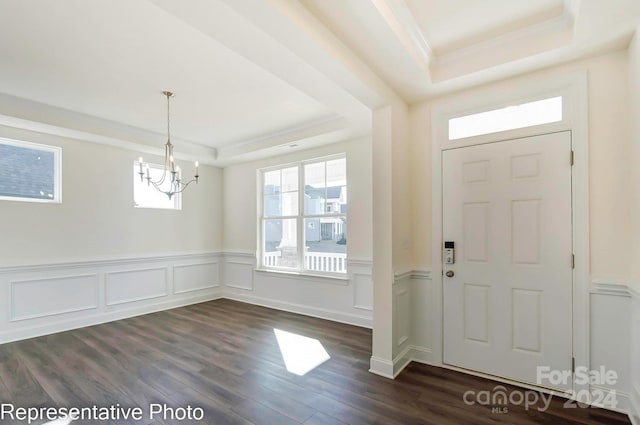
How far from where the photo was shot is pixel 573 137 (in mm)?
2375

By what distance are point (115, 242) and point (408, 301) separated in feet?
14.0

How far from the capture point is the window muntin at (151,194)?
489 cm

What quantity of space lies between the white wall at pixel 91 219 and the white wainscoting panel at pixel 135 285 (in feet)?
0.95

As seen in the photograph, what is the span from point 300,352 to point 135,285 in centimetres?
310

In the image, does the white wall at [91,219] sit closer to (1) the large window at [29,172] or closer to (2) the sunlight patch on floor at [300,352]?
(1) the large window at [29,172]

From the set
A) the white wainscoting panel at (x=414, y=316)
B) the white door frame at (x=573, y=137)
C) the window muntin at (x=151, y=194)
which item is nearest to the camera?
the white door frame at (x=573, y=137)

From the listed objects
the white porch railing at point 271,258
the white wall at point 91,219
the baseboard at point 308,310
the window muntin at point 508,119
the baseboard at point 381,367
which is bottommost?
the baseboard at point 308,310

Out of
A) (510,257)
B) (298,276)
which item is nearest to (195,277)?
(298,276)

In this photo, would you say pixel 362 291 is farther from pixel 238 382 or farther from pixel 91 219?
pixel 91 219

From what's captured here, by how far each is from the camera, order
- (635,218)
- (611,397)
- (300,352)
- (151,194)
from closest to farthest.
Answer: (635,218) < (611,397) < (300,352) < (151,194)

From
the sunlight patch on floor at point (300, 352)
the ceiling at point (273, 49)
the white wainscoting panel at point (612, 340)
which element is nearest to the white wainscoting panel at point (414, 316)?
the sunlight patch on floor at point (300, 352)

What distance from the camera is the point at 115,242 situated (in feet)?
15.2

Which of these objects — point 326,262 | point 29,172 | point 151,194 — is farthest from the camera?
point 151,194

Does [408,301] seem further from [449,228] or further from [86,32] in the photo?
[86,32]
